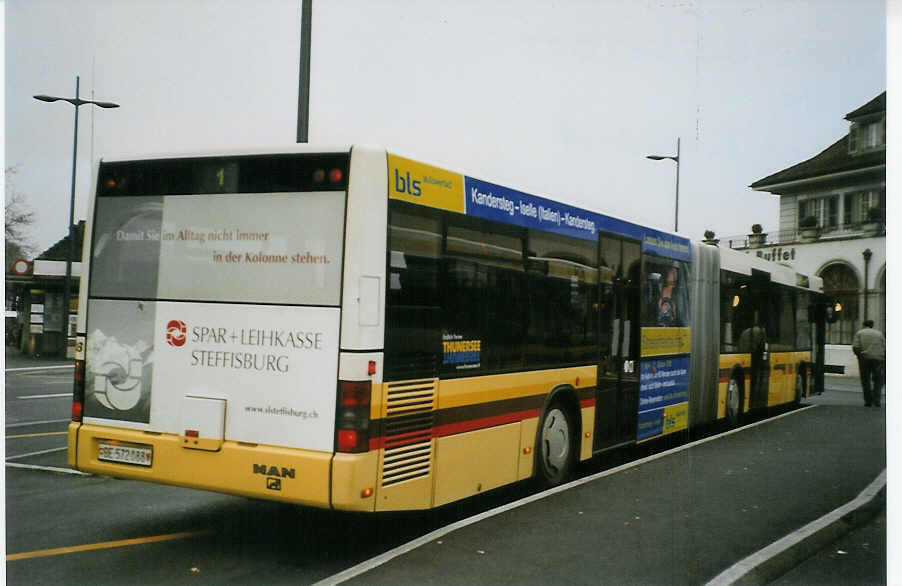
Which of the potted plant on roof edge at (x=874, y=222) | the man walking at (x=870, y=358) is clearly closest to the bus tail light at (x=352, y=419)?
the man walking at (x=870, y=358)

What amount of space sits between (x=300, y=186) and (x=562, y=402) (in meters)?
3.75

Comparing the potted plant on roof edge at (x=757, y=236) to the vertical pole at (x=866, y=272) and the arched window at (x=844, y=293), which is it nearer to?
the arched window at (x=844, y=293)

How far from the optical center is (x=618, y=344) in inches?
379

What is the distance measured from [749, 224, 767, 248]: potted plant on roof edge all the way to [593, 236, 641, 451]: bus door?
128 cm

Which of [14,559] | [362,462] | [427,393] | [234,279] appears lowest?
[14,559]

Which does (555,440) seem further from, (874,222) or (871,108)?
(871,108)

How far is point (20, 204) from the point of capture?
8023 mm

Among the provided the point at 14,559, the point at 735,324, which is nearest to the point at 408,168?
the point at 14,559

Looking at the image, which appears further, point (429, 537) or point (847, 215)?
point (847, 215)

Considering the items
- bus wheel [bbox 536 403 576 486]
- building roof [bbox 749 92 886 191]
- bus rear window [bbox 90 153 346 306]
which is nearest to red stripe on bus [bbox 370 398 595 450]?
bus wheel [bbox 536 403 576 486]

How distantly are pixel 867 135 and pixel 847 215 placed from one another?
78cm

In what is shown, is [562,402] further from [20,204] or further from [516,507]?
[20,204]

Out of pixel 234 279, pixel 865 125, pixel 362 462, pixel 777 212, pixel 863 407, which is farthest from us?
pixel 777 212

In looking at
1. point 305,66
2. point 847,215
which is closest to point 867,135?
point 847,215
